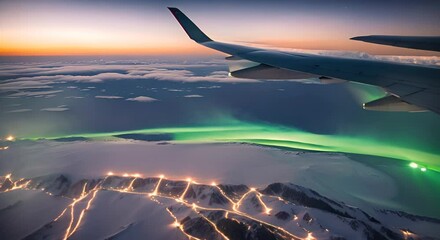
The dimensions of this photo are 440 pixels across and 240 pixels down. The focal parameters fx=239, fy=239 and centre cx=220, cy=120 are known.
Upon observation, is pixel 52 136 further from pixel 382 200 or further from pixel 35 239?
pixel 382 200

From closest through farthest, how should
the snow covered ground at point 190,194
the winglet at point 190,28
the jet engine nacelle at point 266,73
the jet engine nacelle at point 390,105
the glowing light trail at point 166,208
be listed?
the jet engine nacelle at point 390,105 < the jet engine nacelle at point 266,73 < the winglet at point 190,28 < the glowing light trail at point 166,208 < the snow covered ground at point 190,194

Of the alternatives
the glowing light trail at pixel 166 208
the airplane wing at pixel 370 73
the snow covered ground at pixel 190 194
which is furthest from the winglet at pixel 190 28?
the glowing light trail at pixel 166 208

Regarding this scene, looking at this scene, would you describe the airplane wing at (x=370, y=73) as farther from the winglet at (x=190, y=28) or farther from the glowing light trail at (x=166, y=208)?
the glowing light trail at (x=166, y=208)

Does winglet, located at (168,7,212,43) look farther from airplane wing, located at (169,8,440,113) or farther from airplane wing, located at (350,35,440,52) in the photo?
airplane wing, located at (350,35,440,52)

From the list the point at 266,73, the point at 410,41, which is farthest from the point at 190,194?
the point at 410,41

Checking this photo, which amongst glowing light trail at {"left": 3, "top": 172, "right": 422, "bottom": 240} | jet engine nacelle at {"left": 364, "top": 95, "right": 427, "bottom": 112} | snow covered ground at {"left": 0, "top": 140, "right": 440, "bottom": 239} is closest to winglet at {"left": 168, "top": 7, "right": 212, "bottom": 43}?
jet engine nacelle at {"left": 364, "top": 95, "right": 427, "bottom": 112}

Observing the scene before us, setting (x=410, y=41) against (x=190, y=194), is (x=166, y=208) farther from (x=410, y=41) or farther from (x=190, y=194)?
(x=410, y=41)
